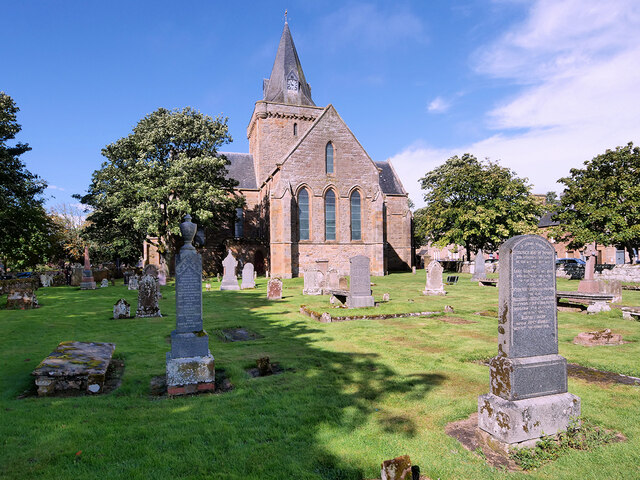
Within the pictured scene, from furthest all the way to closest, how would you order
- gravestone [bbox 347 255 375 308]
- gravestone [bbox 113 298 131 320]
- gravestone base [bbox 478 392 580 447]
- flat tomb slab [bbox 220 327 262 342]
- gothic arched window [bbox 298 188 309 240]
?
1. gothic arched window [bbox 298 188 309 240]
2. gravestone [bbox 347 255 375 308]
3. gravestone [bbox 113 298 131 320]
4. flat tomb slab [bbox 220 327 262 342]
5. gravestone base [bbox 478 392 580 447]

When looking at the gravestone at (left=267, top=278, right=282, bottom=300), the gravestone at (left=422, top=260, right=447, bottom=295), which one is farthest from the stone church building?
the gravestone at (left=267, top=278, right=282, bottom=300)

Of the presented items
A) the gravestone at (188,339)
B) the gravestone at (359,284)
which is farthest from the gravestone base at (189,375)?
the gravestone at (359,284)

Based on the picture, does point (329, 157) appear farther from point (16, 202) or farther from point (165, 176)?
point (16, 202)

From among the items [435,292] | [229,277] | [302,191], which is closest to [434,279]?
[435,292]

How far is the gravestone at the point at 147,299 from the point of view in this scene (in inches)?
498

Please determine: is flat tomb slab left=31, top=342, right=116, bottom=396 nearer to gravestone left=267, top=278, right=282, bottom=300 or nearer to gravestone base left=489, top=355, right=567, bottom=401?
gravestone base left=489, top=355, right=567, bottom=401

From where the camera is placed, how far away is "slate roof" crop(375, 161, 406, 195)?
43.2 metres

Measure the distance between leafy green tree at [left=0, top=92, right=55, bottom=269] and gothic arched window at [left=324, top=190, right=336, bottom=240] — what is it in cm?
2063

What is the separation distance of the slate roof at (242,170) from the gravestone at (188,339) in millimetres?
33320

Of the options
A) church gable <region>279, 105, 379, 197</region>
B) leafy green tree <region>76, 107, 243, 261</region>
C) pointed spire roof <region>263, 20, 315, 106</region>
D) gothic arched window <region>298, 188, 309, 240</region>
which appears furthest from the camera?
pointed spire roof <region>263, 20, 315, 106</region>

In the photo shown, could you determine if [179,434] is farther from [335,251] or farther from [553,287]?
[335,251]

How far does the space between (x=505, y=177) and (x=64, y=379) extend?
35.9 m

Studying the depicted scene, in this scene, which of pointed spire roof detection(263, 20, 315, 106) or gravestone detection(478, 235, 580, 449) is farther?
pointed spire roof detection(263, 20, 315, 106)

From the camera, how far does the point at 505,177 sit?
3378 centimetres
